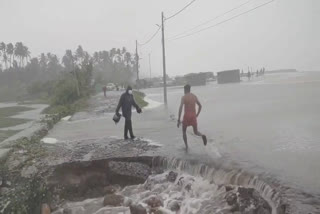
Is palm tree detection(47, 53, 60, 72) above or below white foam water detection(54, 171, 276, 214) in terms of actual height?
above

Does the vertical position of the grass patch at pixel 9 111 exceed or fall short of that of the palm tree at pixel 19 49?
it falls short

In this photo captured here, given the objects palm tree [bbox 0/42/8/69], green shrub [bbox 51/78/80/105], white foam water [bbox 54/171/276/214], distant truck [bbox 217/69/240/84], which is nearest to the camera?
white foam water [bbox 54/171/276/214]

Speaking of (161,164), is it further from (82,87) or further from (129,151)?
(82,87)

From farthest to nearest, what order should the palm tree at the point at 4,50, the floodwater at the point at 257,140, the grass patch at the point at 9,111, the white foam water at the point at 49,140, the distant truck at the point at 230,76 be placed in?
the palm tree at the point at 4,50
the distant truck at the point at 230,76
the grass patch at the point at 9,111
the white foam water at the point at 49,140
the floodwater at the point at 257,140

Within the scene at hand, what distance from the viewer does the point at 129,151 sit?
34.5 feet

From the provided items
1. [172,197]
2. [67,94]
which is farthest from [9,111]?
[172,197]

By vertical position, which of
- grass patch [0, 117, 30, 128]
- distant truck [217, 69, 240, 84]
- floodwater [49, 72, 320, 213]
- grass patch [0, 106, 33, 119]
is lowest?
grass patch [0, 106, 33, 119]

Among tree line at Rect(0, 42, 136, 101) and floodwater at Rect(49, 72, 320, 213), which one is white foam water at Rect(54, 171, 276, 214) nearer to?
floodwater at Rect(49, 72, 320, 213)

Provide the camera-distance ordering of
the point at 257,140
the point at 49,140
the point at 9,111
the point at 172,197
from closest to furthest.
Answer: the point at 172,197 → the point at 257,140 → the point at 49,140 → the point at 9,111

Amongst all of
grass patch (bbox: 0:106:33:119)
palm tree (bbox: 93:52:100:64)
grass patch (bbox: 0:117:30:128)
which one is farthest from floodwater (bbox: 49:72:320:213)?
palm tree (bbox: 93:52:100:64)

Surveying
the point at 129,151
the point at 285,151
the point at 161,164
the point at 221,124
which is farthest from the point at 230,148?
the point at 221,124

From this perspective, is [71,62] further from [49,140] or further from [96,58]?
[49,140]

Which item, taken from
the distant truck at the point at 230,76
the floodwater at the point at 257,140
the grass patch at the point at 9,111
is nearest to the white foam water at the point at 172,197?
the floodwater at the point at 257,140

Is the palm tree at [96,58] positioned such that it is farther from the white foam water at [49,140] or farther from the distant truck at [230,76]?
the white foam water at [49,140]
